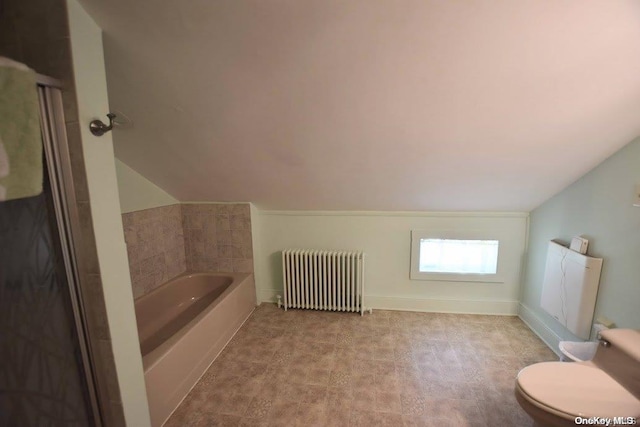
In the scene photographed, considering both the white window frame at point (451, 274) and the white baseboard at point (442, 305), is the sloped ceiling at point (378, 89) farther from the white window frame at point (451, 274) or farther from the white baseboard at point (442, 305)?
the white baseboard at point (442, 305)

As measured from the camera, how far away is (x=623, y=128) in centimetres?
152

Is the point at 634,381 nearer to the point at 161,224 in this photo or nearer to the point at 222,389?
the point at 222,389

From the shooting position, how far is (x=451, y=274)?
270cm

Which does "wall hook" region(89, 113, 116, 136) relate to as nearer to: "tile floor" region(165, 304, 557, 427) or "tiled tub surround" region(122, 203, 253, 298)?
"tiled tub surround" region(122, 203, 253, 298)

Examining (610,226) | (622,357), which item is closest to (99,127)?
(622,357)

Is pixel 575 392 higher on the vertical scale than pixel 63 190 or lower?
lower

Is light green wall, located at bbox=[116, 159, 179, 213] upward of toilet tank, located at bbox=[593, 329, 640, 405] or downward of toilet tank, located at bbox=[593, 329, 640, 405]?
upward

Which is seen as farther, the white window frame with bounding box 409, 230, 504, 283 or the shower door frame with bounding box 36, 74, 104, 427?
the white window frame with bounding box 409, 230, 504, 283

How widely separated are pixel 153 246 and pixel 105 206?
4.87ft

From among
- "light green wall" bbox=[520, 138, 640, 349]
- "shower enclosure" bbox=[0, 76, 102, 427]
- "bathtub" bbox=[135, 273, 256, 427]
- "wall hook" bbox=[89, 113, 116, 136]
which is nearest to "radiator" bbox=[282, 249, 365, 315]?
"bathtub" bbox=[135, 273, 256, 427]

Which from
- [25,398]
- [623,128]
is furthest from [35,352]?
[623,128]

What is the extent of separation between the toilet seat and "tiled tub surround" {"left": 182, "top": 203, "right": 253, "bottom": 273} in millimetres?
2303

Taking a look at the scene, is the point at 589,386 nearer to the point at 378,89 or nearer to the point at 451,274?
the point at 451,274

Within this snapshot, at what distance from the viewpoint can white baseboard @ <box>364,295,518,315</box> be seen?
269 cm
